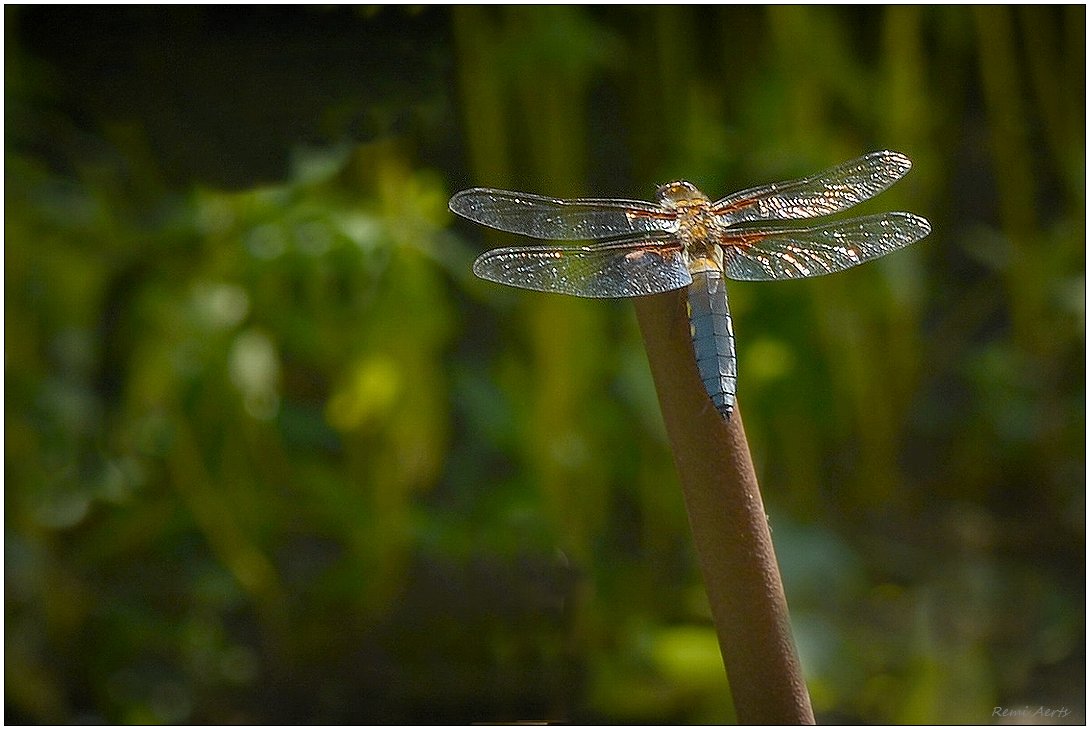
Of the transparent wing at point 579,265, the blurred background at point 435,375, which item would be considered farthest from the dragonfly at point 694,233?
the blurred background at point 435,375

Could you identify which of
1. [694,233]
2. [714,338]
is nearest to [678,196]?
[694,233]

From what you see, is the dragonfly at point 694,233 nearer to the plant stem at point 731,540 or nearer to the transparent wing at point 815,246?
the transparent wing at point 815,246

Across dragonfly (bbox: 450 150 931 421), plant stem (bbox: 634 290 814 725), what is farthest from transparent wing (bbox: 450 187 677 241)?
plant stem (bbox: 634 290 814 725)

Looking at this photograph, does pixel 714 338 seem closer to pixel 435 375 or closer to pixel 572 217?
pixel 572 217

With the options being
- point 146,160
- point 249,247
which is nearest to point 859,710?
point 249,247

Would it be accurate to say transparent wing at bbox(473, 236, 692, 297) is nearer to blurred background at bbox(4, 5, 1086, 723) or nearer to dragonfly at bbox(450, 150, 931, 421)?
dragonfly at bbox(450, 150, 931, 421)

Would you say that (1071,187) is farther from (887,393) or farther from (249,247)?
(249,247)
